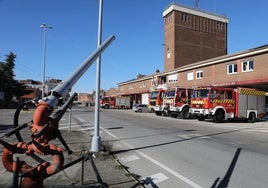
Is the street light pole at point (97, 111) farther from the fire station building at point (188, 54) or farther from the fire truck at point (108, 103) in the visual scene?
the fire truck at point (108, 103)

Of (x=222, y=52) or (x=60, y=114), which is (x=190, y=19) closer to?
(x=222, y=52)

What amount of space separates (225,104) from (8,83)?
47390 mm

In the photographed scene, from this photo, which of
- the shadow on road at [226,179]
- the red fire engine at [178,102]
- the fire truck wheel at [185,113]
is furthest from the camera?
the red fire engine at [178,102]

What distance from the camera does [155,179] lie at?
7.64 meters

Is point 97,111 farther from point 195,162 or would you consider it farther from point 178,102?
point 178,102

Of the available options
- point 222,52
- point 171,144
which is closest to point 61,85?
point 171,144

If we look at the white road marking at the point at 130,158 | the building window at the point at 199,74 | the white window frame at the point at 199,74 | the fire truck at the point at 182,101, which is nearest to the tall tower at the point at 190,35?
the white window frame at the point at 199,74

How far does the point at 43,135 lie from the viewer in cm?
423

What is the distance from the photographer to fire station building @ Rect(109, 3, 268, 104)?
4372 cm

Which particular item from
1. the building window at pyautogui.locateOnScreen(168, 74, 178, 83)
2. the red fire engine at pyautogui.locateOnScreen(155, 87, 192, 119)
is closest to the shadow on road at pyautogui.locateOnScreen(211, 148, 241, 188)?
the red fire engine at pyautogui.locateOnScreen(155, 87, 192, 119)

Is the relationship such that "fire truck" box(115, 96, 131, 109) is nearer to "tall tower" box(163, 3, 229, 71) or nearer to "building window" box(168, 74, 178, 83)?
"tall tower" box(163, 3, 229, 71)

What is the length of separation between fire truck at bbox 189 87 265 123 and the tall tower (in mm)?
39592

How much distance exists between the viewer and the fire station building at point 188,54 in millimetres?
43719

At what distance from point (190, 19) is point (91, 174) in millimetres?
69952
